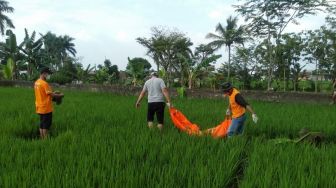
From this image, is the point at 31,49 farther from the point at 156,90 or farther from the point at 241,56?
the point at 156,90

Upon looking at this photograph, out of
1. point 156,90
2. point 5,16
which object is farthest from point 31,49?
point 156,90

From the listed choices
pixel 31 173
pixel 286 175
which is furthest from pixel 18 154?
pixel 286 175

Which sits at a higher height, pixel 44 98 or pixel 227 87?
pixel 227 87

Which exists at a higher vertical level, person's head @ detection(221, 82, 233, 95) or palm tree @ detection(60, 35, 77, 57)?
palm tree @ detection(60, 35, 77, 57)

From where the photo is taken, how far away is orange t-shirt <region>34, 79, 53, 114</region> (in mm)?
6547

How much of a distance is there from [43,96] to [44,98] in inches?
1.4

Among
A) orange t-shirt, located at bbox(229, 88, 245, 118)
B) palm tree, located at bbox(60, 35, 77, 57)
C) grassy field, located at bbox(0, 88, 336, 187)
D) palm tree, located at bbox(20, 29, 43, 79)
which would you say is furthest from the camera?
palm tree, located at bbox(60, 35, 77, 57)

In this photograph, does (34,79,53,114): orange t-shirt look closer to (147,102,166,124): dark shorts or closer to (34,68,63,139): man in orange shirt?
(34,68,63,139): man in orange shirt

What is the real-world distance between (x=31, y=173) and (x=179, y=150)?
5.88ft

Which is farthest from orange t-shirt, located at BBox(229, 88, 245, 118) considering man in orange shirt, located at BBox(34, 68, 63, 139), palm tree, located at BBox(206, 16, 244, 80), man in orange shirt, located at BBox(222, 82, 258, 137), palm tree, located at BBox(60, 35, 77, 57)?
palm tree, located at BBox(60, 35, 77, 57)

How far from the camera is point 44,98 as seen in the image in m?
6.62

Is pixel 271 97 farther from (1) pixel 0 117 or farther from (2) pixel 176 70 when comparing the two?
(2) pixel 176 70

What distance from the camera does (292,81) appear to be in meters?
23.7

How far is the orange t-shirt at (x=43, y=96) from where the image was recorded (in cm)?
655
